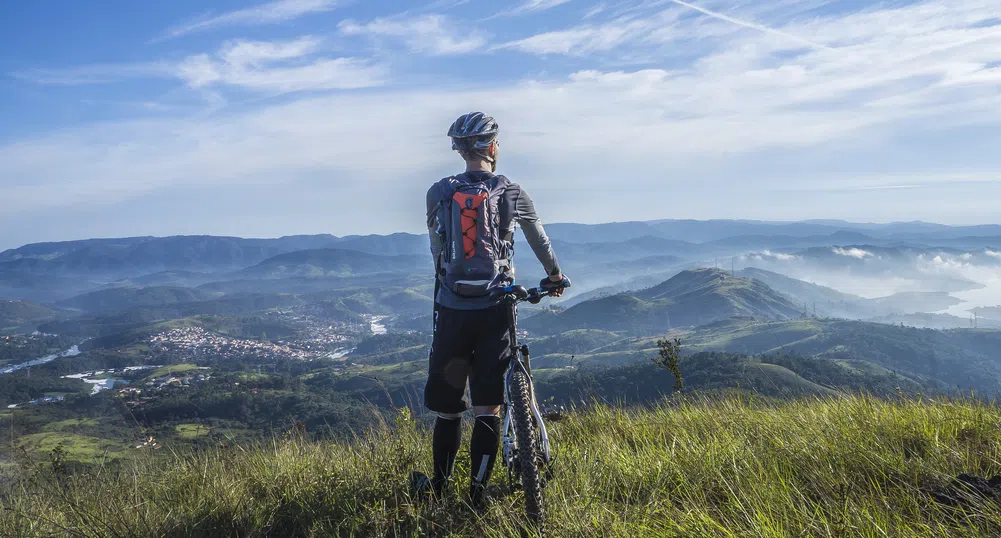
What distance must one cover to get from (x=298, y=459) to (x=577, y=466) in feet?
8.42

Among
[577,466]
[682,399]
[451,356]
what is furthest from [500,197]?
[682,399]

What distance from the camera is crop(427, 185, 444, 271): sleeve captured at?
4141 millimetres

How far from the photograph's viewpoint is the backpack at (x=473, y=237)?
395 centimetres

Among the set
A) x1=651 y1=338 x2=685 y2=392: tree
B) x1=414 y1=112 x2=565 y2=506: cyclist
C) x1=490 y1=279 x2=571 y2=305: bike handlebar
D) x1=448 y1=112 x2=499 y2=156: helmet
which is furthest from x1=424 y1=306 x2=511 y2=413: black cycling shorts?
x1=651 y1=338 x2=685 y2=392: tree

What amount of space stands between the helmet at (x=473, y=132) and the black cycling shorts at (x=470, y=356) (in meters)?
1.22

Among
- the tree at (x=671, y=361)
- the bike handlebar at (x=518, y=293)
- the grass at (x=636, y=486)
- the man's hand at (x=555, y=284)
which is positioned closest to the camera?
the grass at (x=636, y=486)

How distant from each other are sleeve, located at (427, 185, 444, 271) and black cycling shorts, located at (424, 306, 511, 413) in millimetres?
431

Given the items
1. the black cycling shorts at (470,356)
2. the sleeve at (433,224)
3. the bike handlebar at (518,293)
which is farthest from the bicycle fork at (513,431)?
the sleeve at (433,224)

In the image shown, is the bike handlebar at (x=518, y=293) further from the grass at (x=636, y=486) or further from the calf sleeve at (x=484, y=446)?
the grass at (x=636, y=486)

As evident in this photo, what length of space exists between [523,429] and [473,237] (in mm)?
1345

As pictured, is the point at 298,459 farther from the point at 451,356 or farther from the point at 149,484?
the point at 451,356

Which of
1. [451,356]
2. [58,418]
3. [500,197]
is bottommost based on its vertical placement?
[58,418]

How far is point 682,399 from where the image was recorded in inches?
251

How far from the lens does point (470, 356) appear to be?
4.10 meters
